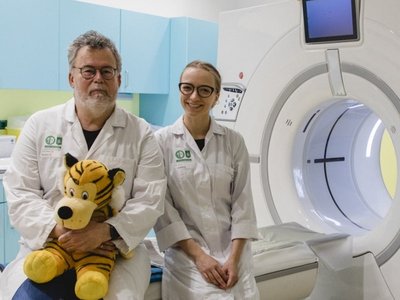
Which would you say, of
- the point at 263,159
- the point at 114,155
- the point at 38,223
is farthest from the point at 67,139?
the point at 263,159

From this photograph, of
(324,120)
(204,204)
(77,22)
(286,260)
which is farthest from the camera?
(77,22)

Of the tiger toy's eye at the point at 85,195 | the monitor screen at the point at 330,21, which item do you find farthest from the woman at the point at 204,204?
the monitor screen at the point at 330,21

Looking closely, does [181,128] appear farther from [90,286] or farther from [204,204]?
[90,286]

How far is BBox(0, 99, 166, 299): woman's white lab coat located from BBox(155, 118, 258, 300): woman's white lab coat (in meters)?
0.12

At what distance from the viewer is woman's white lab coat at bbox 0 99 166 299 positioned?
1.49m

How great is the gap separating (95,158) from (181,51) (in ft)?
7.10

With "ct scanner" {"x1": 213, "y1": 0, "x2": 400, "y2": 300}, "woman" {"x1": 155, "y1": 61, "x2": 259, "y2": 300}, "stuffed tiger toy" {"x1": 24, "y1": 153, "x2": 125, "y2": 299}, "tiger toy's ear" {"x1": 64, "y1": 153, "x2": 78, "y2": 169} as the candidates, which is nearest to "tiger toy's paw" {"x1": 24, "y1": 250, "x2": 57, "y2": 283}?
"stuffed tiger toy" {"x1": 24, "y1": 153, "x2": 125, "y2": 299}

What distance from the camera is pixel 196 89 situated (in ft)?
5.88

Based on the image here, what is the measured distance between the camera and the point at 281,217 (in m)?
2.48

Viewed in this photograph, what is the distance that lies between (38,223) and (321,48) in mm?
1383

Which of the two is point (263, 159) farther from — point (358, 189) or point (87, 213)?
point (87, 213)

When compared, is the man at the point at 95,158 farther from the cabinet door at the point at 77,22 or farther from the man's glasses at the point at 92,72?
the cabinet door at the point at 77,22

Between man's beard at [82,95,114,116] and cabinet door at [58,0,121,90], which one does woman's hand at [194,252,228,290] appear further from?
cabinet door at [58,0,121,90]

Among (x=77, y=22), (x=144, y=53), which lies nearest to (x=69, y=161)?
(x=77, y=22)
